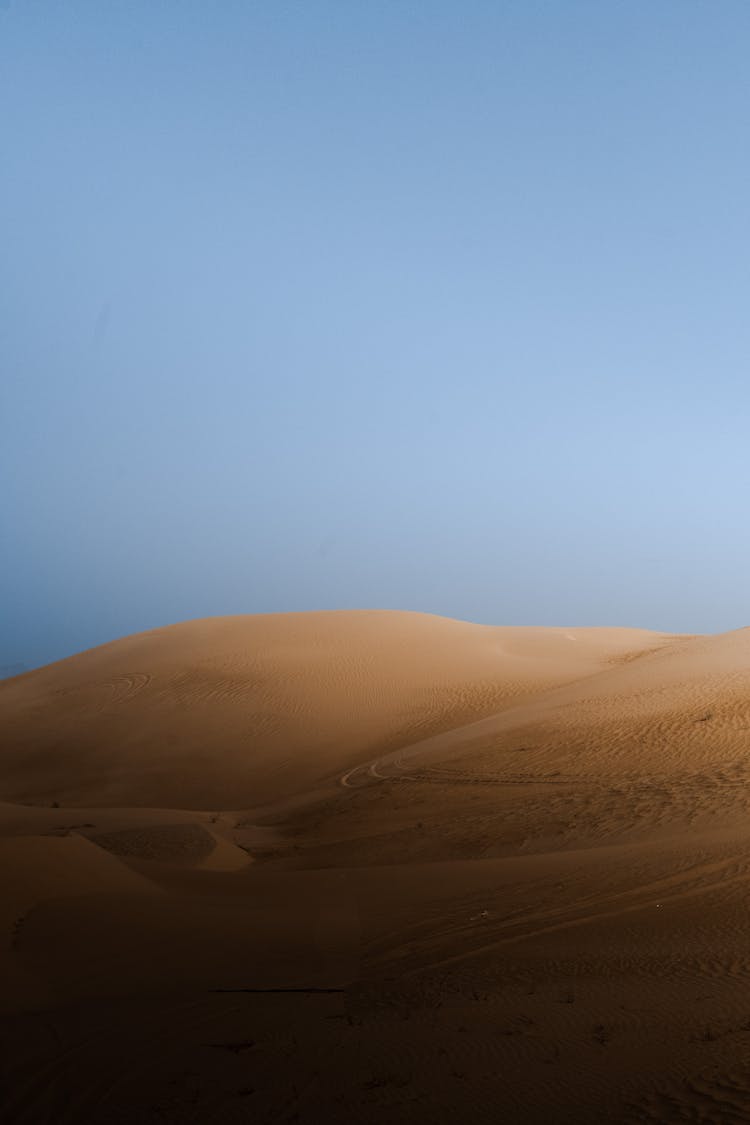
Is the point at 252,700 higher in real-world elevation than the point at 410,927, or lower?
higher

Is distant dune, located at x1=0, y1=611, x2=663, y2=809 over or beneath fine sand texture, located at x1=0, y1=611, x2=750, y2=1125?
over

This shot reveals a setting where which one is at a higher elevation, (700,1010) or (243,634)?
(243,634)

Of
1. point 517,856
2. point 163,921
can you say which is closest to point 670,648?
point 517,856

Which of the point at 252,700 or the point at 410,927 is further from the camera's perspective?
the point at 252,700

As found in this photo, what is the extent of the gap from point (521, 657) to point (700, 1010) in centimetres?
2335

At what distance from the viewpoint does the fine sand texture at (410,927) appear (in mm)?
4426

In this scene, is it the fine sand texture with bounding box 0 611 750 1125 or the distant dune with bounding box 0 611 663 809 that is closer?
the fine sand texture with bounding box 0 611 750 1125

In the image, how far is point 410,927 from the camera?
747 cm

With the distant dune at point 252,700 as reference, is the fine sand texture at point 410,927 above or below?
below

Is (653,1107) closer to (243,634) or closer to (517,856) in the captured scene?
(517,856)

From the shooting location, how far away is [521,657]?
28.3m

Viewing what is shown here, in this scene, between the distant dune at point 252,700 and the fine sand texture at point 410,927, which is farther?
the distant dune at point 252,700

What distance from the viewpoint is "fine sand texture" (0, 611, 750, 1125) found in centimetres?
443

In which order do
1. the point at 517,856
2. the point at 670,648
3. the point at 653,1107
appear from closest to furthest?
1. the point at 653,1107
2. the point at 517,856
3. the point at 670,648
